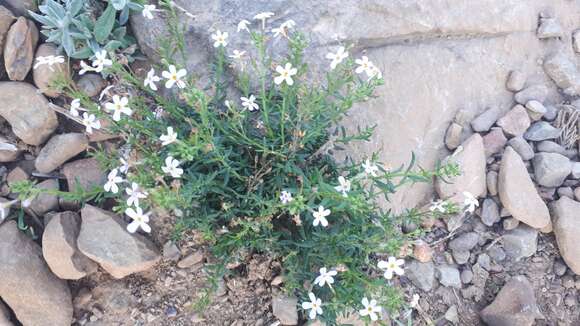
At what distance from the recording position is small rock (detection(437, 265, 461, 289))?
16.4 ft

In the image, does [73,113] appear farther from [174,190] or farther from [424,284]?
[424,284]

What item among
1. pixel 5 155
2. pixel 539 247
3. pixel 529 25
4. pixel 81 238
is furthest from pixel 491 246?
pixel 5 155

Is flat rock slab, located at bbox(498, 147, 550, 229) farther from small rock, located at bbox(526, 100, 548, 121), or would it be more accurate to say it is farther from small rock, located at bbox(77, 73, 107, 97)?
small rock, located at bbox(77, 73, 107, 97)

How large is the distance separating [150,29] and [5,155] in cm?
152

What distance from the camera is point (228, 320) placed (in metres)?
4.65

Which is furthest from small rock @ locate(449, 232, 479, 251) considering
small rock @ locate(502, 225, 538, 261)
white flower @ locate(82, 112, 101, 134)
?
white flower @ locate(82, 112, 101, 134)

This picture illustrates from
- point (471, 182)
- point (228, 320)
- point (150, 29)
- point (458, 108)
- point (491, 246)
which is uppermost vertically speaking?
point (150, 29)

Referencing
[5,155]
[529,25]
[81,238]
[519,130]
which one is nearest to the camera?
[81,238]

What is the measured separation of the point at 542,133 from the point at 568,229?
3.03 feet

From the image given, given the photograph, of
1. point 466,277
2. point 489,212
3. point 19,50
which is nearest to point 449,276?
point 466,277

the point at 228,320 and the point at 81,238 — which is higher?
the point at 81,238

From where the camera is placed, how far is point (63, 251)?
4.37m

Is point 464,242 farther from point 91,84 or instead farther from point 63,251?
point 91,84

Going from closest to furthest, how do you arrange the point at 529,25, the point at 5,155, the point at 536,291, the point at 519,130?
the point at 5,155, the point at 536,291, the point at 519,130, the point at 529,25
